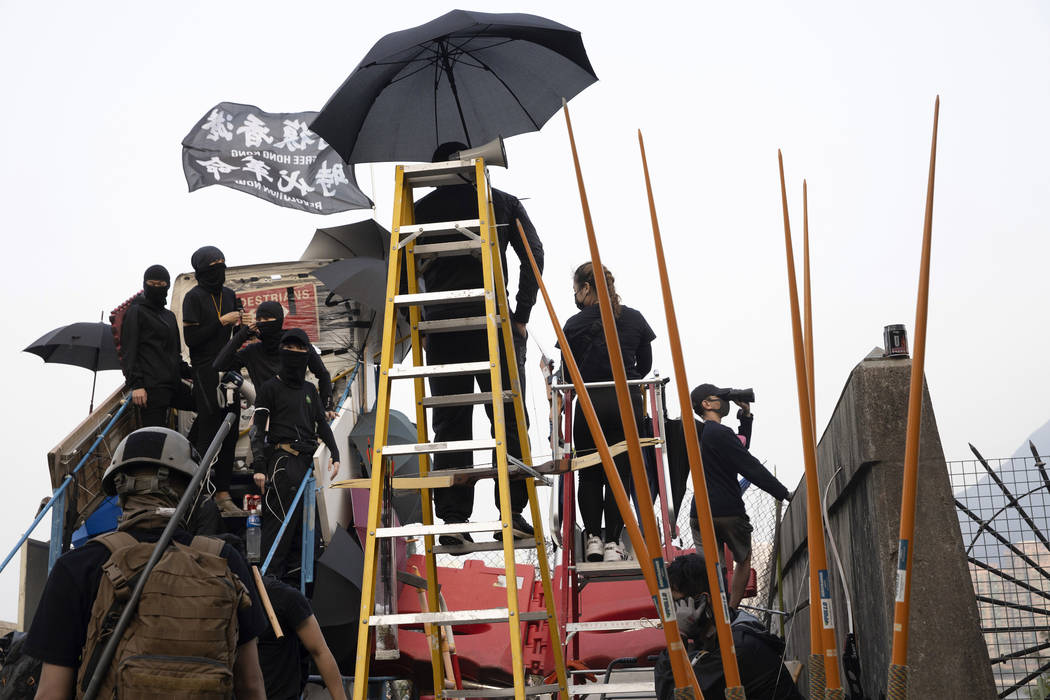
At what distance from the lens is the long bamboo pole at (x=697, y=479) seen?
1264mm

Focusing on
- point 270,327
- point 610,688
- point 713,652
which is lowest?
point 610,688

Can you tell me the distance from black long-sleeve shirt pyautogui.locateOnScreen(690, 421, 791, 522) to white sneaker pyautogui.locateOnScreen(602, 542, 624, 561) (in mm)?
887

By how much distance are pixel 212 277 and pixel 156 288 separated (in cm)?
48

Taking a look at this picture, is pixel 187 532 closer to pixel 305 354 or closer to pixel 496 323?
pixel 496 323

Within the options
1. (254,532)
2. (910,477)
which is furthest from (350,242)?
(910,477)

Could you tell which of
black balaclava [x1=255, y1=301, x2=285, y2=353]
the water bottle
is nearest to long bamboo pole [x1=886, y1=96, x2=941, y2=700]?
the water bottle

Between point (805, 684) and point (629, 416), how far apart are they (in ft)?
16.7

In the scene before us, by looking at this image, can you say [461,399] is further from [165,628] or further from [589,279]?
[589,279]

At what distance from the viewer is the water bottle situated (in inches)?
260

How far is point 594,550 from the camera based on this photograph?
241 inches

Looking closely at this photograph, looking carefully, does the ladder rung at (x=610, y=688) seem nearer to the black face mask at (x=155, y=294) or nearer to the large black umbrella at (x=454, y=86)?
the large black umbrella at (x=454, y=86)

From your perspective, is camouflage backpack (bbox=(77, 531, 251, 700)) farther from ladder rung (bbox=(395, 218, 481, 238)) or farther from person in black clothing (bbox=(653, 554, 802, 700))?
person in black clothing (bbox=(653, 554, 802, 700))

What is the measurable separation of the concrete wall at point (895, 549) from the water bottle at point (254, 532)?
147 inches

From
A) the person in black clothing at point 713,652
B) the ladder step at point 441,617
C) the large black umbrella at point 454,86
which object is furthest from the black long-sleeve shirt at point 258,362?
the ladder step at point 441,617
